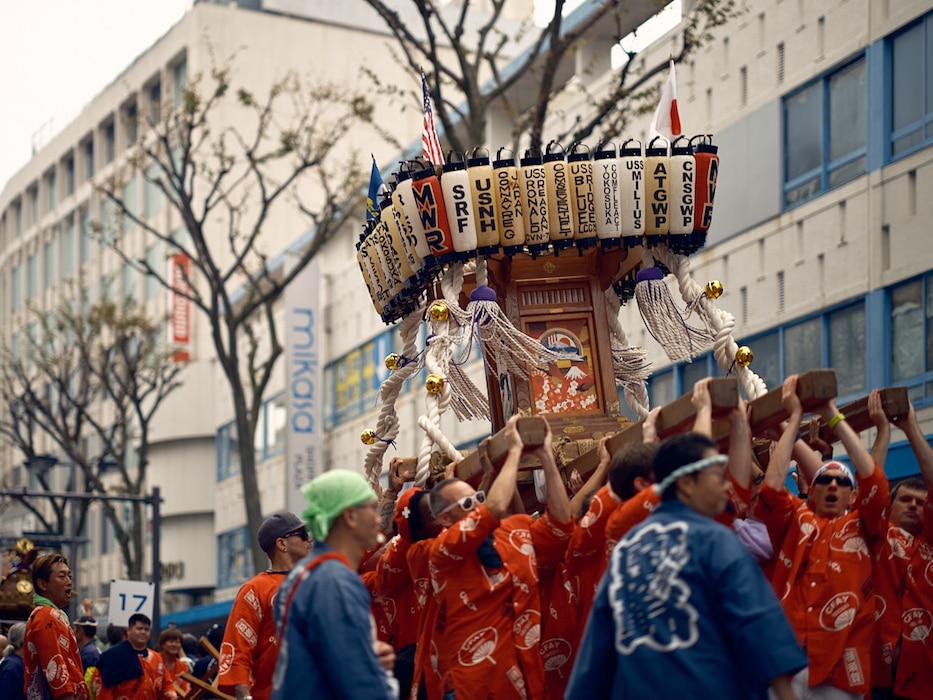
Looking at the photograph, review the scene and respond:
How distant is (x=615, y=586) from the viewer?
18.4 feet

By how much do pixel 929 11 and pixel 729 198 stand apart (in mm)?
5322

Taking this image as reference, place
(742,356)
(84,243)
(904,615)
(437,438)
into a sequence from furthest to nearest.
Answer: (84,243) → (437,438) → (742,356) → (904,615)

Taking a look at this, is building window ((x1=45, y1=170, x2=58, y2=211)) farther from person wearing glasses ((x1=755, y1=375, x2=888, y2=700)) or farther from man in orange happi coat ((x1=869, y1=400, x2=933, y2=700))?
person wearing glasses ((x1=755, y1=375, x2=888, y2=700))

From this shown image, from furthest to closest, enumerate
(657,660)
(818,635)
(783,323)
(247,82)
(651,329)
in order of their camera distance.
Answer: (247,82) < (783,323) < (651,329) < (818,635) < (657,660)

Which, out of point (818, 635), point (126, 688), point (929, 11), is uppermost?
point (929, 11)

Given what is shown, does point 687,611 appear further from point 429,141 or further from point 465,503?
point 429,141

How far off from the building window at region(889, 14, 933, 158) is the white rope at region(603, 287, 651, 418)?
1003 cm

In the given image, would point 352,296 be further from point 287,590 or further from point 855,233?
point 287,590

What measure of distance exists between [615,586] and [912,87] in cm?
1650

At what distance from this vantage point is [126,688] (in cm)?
1287

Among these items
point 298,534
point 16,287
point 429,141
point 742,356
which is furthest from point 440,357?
point 16,287

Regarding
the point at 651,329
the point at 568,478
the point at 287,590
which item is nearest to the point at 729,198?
the point at 651,329

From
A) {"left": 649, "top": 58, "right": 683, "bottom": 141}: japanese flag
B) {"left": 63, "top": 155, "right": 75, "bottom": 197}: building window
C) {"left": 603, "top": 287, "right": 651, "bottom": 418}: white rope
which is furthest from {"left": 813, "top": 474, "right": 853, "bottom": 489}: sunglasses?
{"left": 63, "top": 155, "right": 75, "bottom": 197}: building window

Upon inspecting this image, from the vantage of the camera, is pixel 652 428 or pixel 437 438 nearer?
pixel 652 428
